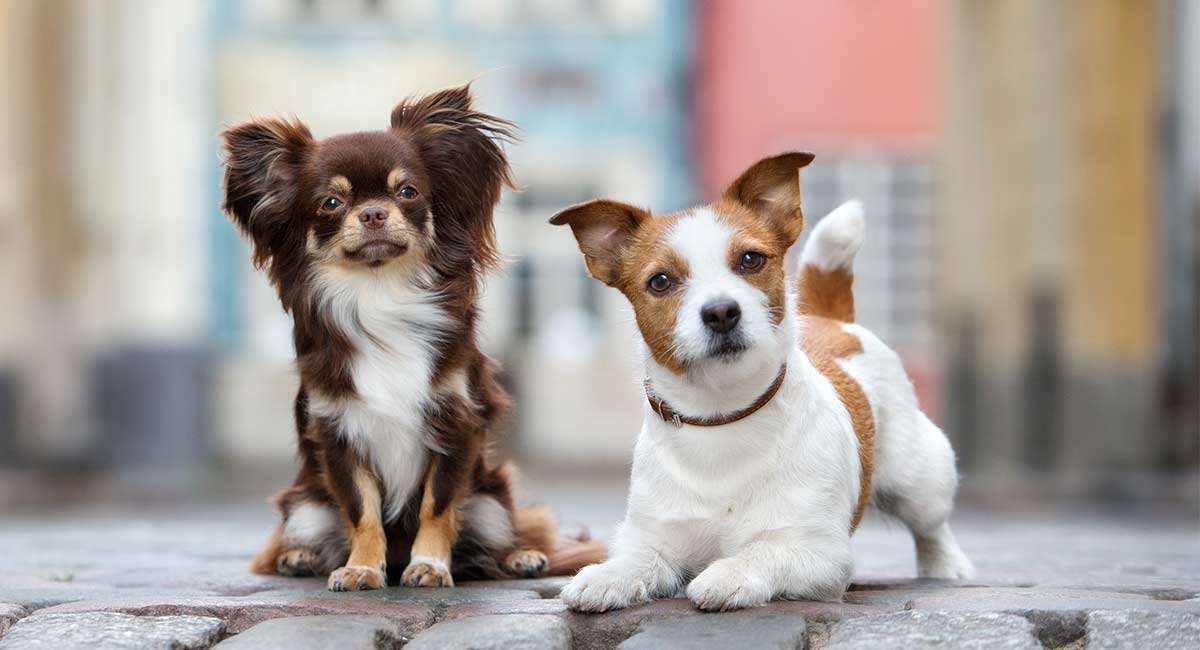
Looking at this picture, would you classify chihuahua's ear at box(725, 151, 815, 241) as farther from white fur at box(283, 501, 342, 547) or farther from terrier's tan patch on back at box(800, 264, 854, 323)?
white fur at box(283, 501, 342, 547)

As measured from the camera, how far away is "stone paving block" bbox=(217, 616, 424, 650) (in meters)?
3.25

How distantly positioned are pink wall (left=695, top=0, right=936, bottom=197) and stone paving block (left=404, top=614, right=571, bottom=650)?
55.6 feet

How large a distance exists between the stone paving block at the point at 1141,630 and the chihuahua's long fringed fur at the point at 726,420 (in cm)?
56

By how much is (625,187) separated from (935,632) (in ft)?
61.4

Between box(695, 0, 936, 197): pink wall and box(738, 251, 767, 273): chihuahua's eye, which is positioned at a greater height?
box(695, 0, 936, 197): pink wall

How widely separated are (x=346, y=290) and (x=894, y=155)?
55.7 feet

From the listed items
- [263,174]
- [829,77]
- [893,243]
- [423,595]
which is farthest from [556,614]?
[829,77]

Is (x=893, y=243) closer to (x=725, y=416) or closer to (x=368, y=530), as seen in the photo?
(x=368, y=530)

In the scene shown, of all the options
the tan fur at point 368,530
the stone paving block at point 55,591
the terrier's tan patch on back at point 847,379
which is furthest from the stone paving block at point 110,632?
the terrier's tan patch on back at point 847,379

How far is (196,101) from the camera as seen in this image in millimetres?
20188

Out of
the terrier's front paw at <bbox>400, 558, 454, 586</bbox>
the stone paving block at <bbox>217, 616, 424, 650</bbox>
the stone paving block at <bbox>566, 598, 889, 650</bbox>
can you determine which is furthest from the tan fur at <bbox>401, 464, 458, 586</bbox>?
the stone paving block at <bbox>566, 598, 889, 650</bbox>

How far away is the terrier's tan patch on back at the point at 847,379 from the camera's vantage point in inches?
155

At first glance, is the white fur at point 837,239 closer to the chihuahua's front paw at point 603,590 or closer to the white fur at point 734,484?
the white fur at point 734,484

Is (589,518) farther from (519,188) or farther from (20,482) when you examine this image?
(20,482)
